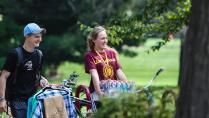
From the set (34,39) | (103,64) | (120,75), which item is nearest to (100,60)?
(103,64)

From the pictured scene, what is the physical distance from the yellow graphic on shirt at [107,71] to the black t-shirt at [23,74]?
3.05 feet

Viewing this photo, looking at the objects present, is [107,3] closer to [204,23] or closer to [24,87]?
[24,87]

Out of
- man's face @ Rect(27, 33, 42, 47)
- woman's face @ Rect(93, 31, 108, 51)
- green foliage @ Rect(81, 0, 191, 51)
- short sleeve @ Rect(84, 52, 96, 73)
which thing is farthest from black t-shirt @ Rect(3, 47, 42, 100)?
green foliage @ Rect(81, 0, 191, 51)

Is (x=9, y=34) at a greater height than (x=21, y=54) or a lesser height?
greater

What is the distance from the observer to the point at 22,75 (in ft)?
32.9

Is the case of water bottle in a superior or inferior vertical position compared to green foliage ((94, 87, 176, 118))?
superior

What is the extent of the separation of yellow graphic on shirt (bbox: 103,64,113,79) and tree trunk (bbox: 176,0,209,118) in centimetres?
352

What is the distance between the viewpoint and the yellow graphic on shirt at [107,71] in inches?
416

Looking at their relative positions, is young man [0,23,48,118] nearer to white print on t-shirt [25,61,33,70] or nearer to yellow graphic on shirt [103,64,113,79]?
white print on t-shirt [25,61,33,70]

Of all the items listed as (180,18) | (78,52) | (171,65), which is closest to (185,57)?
(180,18)

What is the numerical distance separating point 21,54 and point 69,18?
30.4 metres

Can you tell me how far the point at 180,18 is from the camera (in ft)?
60.1

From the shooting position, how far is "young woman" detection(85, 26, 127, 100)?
34.6ft

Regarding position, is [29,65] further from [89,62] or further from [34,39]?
[89,62]
